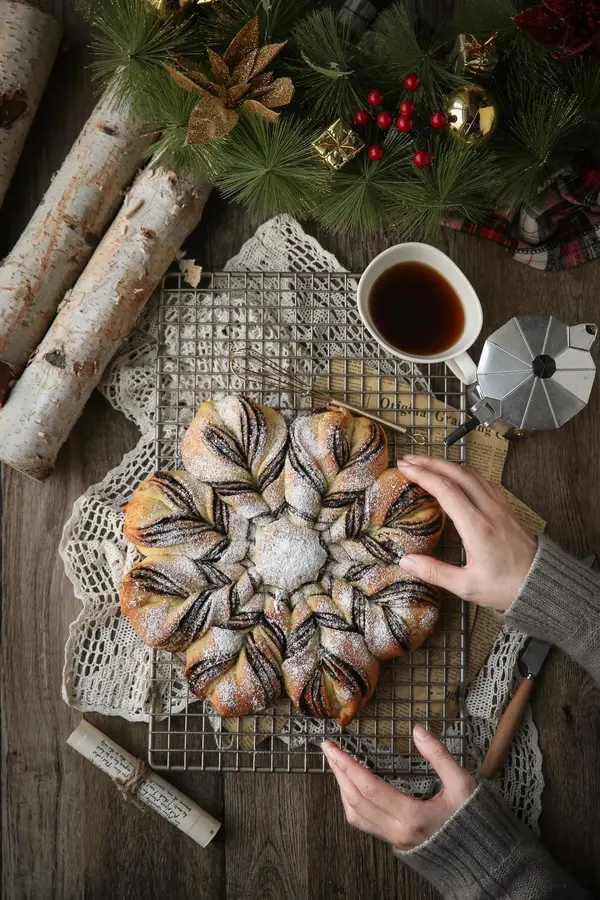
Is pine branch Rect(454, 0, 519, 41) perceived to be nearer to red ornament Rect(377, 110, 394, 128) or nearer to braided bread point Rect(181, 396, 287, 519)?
red ornament Rect(377, 110, 394, 128)

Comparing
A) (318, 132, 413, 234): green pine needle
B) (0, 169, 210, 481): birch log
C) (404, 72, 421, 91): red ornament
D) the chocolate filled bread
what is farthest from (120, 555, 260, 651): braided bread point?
(404, 72, 421, 91): red ornament

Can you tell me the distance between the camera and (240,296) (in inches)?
65.9

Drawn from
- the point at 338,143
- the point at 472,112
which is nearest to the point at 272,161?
the point at 338,143

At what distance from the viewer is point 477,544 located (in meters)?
1.40

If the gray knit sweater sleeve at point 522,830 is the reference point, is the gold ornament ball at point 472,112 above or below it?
above

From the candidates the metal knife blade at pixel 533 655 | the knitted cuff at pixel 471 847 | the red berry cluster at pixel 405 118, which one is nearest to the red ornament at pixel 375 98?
the red berry cluster at pixel 405 118

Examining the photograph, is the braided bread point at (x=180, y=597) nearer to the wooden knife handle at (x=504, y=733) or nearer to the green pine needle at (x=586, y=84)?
the wooden knife handle at (x=504, y=733)

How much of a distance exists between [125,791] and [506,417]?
1196 mm

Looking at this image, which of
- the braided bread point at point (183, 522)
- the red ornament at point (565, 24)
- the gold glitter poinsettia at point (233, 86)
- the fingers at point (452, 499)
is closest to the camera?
the red ornament at point (565, 24)

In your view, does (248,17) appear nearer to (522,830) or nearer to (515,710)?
(515,710)

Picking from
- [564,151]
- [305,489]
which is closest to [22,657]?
[305,489]

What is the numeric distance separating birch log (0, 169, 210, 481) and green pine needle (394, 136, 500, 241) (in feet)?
1.60

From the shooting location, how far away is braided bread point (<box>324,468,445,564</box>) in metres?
1.50

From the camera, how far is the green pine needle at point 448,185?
4.48 feet
